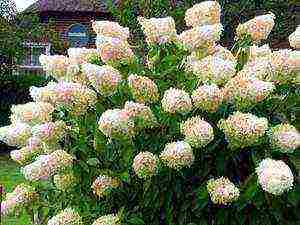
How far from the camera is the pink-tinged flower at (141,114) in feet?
11.5

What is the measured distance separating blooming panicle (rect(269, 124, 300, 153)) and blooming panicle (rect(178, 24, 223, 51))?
48 cm

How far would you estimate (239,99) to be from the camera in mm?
3475

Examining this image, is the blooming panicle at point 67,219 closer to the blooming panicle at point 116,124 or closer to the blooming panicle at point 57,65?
the blooming panicle at point 116,124

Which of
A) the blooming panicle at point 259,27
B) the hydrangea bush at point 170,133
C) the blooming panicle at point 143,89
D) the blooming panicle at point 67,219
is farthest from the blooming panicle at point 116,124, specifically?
the blooming panicle at point 259,27

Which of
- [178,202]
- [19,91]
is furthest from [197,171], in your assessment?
[19,91]

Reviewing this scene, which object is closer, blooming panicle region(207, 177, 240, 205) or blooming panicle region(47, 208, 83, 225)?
blooming panicle region(207, 177, 240, 205)

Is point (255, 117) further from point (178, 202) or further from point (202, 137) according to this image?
point (178, 202)

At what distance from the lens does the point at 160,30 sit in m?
3.83

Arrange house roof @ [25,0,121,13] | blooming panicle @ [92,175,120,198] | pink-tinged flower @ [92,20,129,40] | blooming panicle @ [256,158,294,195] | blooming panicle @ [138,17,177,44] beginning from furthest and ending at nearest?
house roof @ [25,0,121,13] → pink-tinged flower @ [92,20,129,40] → blooming panicle @ [138,17,177,44] → blooming panicle @ [92,175,120,198] → blooming panicle @ [256,158,294,195]

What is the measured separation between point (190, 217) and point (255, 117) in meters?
0.55

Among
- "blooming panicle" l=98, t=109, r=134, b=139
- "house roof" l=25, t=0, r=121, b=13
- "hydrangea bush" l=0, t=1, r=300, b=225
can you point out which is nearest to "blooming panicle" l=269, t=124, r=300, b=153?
"hydrangea bush" l=0, t=1, r=300, b=225

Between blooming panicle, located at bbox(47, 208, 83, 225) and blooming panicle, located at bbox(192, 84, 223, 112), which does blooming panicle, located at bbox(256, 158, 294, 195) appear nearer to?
blooming panicle, located at bbox(192, 84, 223, 112)

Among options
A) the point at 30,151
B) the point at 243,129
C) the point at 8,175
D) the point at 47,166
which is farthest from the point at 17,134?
the point at 8,175

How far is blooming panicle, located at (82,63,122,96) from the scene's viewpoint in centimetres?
354
